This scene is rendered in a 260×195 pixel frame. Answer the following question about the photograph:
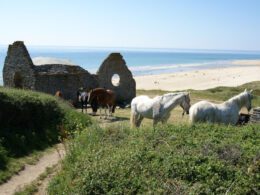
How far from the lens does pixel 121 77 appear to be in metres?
36.3

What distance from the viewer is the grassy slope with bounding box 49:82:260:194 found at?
27.9 feet

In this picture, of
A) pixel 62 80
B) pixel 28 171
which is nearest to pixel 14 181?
pixel 28 171

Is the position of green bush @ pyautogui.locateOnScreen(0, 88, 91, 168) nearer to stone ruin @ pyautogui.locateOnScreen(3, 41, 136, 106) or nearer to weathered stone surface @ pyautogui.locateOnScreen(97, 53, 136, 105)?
stone ruin @ pyautogui.locateOnScreen(3, 41, 136, 106)

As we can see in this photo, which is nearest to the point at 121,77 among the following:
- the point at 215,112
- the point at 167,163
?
the point at 215,112

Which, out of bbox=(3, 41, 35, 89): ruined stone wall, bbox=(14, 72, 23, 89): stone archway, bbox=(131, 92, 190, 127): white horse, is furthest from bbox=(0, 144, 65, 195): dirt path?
bbox=(14, 72, 23, 89): stone archway

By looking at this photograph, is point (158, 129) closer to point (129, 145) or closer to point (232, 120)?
point (129, 145)

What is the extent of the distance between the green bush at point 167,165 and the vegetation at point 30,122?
6.13 meters

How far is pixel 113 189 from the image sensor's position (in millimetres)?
8695

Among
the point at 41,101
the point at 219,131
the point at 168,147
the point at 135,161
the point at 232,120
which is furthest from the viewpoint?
the point at 41,101

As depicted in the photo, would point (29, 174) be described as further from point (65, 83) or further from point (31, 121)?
point (65, 83)

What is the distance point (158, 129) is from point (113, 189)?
358cm

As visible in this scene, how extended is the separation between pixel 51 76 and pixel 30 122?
13004 mm

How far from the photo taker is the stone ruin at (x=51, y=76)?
32.3 meters

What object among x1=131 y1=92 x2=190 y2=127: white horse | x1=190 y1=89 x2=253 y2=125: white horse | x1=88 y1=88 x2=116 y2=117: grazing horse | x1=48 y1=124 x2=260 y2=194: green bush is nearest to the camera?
x1=48 y1=124 x2=260 y2=194: green bush
